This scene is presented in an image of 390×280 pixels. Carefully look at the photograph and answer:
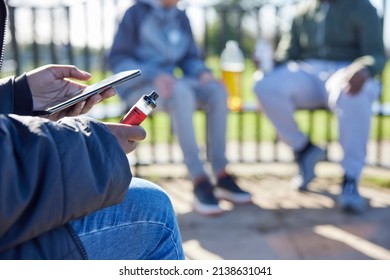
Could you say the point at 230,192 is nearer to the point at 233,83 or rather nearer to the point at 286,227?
the point at 286,227

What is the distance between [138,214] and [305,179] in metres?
2.55

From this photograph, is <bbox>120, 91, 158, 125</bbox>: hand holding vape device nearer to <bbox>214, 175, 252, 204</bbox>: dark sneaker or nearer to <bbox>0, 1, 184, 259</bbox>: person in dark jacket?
<bbox>0, 1, 184, 259</bbox>: person in dark jacket

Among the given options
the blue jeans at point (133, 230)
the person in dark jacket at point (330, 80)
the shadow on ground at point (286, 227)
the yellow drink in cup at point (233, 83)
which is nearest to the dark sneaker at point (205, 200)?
the shadow on ground at point (286, 227)

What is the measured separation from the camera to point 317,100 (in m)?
3.93

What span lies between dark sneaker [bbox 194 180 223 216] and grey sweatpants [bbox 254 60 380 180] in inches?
30.7

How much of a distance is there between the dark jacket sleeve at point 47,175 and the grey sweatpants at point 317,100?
8.25ft

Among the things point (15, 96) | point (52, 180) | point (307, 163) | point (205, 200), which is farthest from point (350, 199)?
point (52, 180)

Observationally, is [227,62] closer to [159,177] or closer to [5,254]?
[159,177]

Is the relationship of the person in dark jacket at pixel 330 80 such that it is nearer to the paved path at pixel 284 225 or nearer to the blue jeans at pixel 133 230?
the paved path at pixel 284 225

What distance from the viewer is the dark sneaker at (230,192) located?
3635mm

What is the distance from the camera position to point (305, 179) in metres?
3.89

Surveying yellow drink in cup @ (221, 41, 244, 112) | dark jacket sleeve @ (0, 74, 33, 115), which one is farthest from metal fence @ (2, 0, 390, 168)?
dark jacket sleeve @ (0, 74, 33, 115)

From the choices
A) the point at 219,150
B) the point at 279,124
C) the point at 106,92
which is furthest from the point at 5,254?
the point at 279,124

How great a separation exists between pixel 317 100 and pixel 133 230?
2.71 metres
